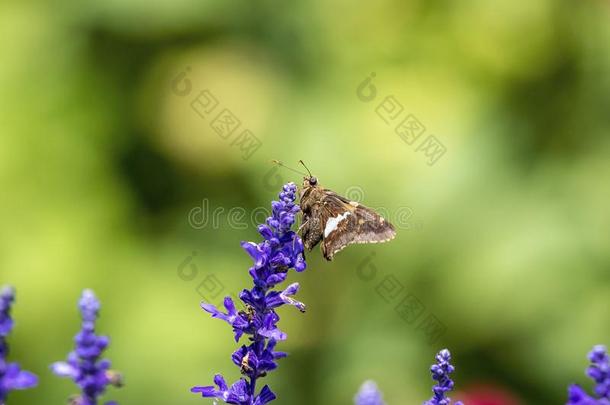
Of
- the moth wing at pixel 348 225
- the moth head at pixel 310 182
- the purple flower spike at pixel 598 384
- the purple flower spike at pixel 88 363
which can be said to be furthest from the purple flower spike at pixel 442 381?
the moth head at pixel 310 182

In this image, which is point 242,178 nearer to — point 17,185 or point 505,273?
point 17,185

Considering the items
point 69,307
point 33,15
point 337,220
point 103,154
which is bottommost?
point 337,220

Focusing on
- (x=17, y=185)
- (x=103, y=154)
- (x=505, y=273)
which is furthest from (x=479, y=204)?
(x=17, y=185)

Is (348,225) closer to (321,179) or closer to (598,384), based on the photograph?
A: (598,384)

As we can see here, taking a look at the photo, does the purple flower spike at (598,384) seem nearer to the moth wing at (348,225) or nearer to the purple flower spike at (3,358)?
the purple flower spike at (3,358)

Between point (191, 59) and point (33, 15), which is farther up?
point (33, 15)

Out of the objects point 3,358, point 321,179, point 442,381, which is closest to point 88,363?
point 3,358

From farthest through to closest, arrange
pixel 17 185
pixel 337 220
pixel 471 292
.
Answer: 1. pixel 17 185
2. pixel 471 292
3. pixel 337 220
